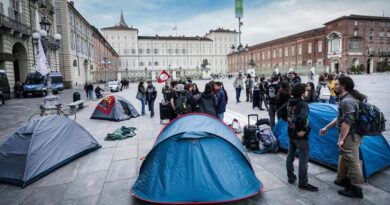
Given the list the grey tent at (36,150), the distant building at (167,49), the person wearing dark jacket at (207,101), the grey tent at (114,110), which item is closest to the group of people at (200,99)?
the person wearing dark jacket at (207,101)

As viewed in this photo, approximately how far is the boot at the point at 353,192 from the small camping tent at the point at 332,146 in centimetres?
62

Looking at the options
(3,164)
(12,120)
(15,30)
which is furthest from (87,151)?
(15,30)

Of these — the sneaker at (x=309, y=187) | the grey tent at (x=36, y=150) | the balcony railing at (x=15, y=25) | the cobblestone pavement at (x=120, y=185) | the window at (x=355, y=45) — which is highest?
the window at (x=355, y=45)

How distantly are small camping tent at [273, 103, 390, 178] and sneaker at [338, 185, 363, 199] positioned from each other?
62 centimetres

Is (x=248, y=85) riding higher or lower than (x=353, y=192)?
higher

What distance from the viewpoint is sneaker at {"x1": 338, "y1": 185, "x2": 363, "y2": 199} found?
11.5 feet

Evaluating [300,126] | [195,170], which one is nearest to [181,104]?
[195,170]

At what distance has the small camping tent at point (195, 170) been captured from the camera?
11.3 ft

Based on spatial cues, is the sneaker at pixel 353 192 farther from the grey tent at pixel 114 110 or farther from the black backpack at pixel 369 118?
the grey tent at pixel 114 110

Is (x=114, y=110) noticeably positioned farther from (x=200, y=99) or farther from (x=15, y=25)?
(x=15, y=25)

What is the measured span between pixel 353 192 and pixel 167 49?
85.8m

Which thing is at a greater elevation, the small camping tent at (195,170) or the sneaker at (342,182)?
the small camping tent at (195,170)

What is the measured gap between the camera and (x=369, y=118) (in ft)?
10.5

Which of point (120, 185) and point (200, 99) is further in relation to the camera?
point (200, 99)
